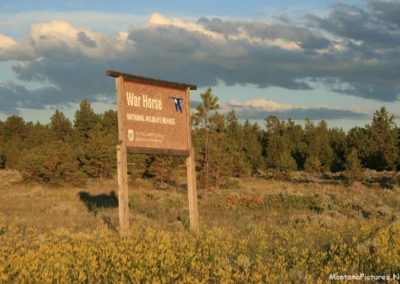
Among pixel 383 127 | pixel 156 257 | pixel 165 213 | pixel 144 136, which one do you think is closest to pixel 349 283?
pixel 156 257

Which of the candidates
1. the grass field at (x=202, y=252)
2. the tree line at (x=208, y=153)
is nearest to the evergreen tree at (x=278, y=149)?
the tree line at (x=208, y=153)

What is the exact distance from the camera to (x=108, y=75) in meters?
12.6

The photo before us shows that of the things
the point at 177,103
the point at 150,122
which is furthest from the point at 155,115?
the point at 177,103

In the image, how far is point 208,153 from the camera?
33.8 meters

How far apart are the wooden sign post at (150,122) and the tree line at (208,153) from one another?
15612 mm

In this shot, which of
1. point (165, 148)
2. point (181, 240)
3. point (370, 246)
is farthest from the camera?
point (165, 148)

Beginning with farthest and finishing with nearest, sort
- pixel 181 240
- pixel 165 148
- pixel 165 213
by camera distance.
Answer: pixel 165 213 → pixel 165 148 → pixel 181 240

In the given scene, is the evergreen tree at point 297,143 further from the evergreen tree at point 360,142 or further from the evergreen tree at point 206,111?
the evergreen tree at point 206,111

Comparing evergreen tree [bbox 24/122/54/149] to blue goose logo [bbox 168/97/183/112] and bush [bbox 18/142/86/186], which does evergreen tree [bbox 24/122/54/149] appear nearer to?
bush [bbox 18/142/86/186]

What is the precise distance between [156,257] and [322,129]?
7229 cm

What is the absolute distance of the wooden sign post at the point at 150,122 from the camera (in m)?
12.7


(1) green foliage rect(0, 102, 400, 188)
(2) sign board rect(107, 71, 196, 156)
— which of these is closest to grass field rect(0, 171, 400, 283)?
(2) sign board rect(107, 71, 196, 156)

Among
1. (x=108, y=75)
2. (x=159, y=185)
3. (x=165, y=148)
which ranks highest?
(x=108, y=75)

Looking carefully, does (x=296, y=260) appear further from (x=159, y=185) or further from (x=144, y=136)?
(x=159, y=185)
